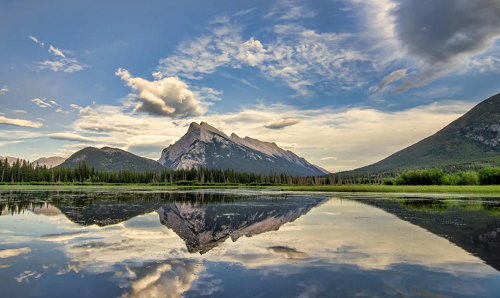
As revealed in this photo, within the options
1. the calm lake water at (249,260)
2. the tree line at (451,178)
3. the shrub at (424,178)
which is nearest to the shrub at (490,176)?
the tree line at (451,178)

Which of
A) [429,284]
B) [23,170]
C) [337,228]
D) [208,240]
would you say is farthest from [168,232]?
[23,170]

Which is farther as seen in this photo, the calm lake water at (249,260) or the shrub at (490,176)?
the shrub at (490,176)

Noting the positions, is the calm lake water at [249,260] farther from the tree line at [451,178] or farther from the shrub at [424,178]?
the shrub at [424,178]

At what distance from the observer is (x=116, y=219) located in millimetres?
32969

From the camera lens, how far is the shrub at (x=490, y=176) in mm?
124000

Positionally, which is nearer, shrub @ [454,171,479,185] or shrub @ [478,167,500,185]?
shrub @ [478,167,500,185]

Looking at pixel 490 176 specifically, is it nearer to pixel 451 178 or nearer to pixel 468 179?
pixel 468 179

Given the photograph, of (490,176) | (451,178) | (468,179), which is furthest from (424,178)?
(490,176)

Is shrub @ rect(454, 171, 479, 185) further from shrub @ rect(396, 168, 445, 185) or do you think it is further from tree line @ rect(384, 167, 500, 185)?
shrub @ rect(396, 168, 445, 185)

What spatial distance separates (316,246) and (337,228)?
856 cm

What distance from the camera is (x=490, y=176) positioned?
126m

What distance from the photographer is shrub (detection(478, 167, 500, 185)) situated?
124m

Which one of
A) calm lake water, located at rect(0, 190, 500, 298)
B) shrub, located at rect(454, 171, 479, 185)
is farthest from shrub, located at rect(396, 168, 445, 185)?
calm lake water, located at rect(0, 190, 500, 298)

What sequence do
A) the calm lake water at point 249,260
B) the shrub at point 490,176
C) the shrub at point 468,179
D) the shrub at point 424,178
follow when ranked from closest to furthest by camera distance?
the calm lake water at point 249,260 → the shrub at point 490,176 → the shrub at point 468,179 → the shrub at point 424,178
